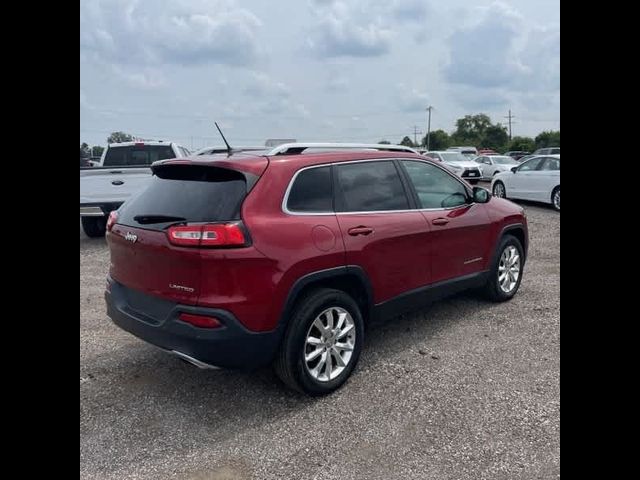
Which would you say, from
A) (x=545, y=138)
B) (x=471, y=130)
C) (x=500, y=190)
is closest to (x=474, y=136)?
(x=471, y=130)

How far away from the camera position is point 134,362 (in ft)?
13.5

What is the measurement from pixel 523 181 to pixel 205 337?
13062mm

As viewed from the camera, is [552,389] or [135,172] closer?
[552,389]

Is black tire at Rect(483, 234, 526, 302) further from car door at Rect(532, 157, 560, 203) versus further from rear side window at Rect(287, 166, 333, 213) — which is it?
car door at Rect(532, 157, 560, 203)

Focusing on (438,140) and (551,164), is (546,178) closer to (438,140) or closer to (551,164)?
(551,164)

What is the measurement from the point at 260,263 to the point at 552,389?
2.25m

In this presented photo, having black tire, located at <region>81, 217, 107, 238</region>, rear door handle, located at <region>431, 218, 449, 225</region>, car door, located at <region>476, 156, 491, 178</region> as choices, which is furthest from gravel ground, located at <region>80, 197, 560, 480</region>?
car door, located at <region>476, 156, 491, 178</region>

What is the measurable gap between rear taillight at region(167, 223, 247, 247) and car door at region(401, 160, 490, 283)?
1.85 meters

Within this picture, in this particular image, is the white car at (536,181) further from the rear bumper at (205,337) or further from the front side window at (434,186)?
the rear bumper at (205,337)

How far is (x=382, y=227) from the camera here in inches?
150

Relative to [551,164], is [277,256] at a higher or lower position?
lower
